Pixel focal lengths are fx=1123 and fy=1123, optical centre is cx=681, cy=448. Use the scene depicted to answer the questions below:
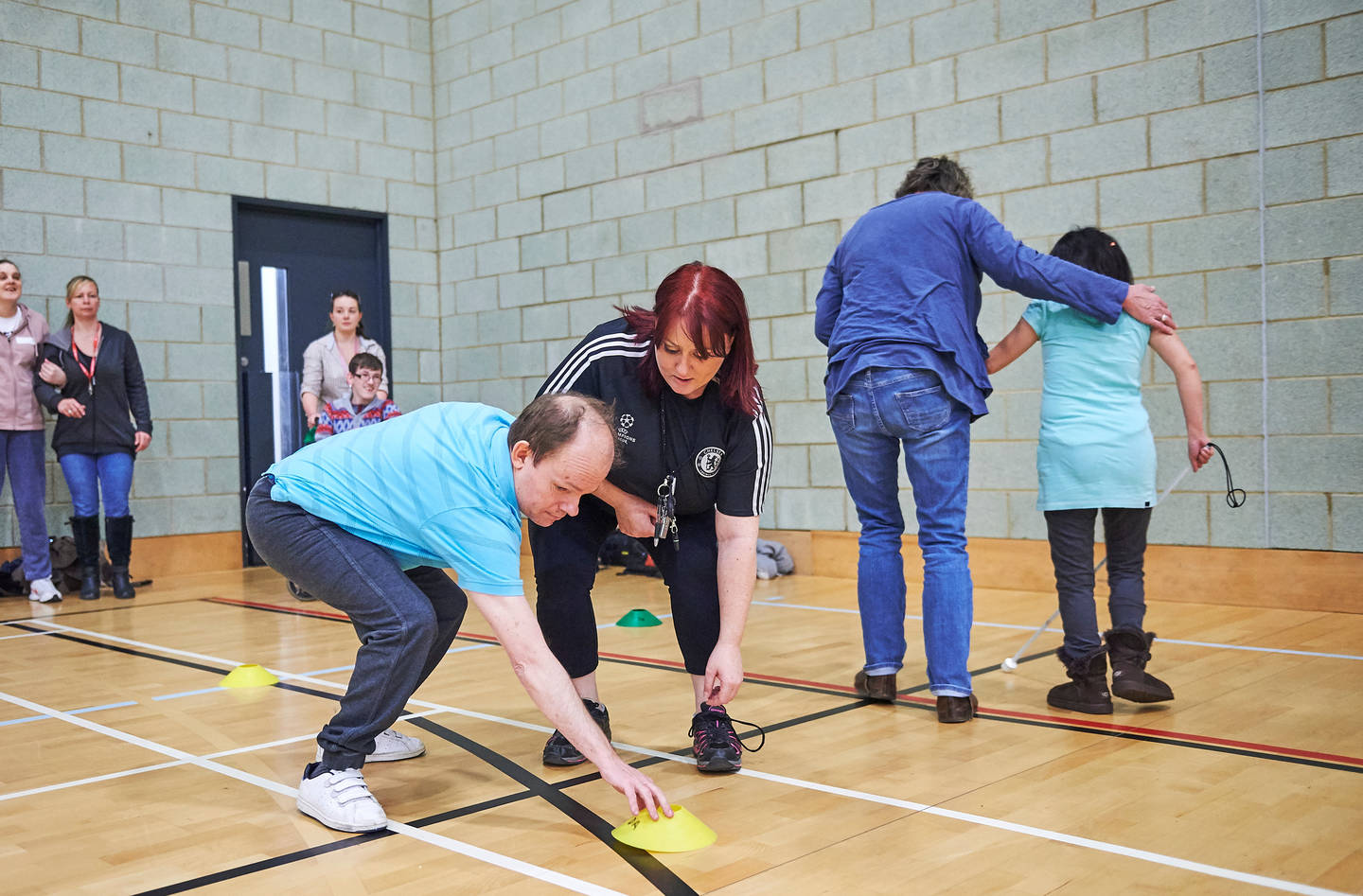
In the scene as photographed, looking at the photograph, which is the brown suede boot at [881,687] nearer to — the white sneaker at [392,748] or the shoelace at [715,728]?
the shoelace at [715,728]

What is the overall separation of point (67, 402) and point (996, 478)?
4333 millimetres

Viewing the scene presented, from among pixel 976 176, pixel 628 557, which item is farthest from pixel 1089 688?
pixel 628 557

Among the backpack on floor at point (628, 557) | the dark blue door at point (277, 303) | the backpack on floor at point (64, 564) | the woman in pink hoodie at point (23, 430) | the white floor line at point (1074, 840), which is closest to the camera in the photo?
the white floor line at point (1074, 840)

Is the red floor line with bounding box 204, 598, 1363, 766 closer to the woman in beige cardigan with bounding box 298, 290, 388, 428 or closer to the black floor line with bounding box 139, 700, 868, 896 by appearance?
the black floor line with bounding box 139, 700, 868, 896

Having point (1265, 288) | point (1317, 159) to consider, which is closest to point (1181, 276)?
point (1265, 288)

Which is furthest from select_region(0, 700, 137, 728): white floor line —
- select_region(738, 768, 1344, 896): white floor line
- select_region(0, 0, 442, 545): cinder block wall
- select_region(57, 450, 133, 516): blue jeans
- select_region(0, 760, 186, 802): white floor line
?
select_region(0, 0, 442, 545): cinder block wall

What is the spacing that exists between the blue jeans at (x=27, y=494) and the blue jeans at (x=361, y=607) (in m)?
3.97

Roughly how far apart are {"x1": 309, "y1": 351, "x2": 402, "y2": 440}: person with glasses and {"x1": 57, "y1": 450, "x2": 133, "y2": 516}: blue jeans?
3.67 feet

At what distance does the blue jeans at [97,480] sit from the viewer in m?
5.41

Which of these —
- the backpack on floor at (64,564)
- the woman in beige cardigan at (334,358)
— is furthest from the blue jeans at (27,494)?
the woman in beige cardigan at (334,358)

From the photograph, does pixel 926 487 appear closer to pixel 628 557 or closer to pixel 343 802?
pixel 343 802

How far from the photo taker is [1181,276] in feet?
14.7

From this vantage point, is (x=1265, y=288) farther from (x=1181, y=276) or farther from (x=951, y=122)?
(x=951, y=122)

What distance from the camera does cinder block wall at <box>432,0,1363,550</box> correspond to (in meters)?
4.17
